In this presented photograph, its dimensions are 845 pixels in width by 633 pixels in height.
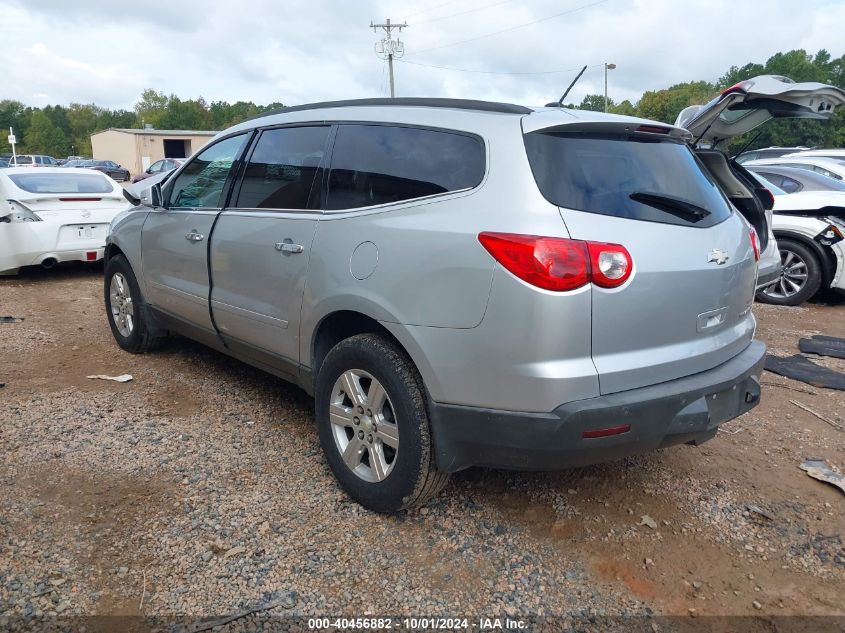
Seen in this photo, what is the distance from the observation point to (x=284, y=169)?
3516 millimetres

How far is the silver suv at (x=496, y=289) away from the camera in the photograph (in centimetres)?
232

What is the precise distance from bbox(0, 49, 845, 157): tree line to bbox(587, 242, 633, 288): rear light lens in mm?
53820

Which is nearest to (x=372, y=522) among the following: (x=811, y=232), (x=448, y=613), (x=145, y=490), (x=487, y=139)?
(x=448, y=613)

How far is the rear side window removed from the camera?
2.65 metres

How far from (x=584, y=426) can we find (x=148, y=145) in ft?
179

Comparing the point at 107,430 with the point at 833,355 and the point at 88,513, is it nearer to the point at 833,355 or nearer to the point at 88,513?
the point at 88,513

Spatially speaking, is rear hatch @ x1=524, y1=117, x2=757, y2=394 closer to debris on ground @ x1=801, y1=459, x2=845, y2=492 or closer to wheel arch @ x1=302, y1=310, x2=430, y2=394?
wheel arch @ x1=302, y1=310, x2=430, y2=394

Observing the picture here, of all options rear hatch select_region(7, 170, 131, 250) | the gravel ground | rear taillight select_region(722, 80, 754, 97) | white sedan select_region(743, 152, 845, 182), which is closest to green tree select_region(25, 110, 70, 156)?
rear hatch select_region(7, 170, 131, 250)

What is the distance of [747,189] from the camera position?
17.2ft

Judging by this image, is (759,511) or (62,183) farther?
(62,183)

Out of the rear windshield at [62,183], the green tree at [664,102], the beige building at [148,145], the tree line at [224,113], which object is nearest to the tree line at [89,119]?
the tree line at [224,113]

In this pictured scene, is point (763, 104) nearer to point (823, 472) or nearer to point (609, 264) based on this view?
point (823, 472)

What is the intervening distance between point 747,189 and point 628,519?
3424 mm

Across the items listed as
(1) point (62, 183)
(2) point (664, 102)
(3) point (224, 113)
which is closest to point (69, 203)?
(1) point (62, 183)
